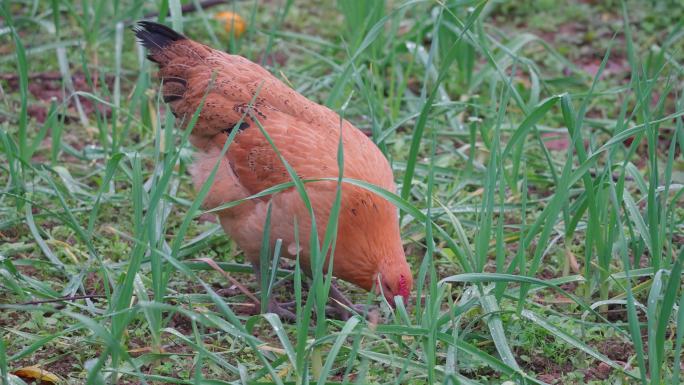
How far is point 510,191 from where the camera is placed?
4621mm

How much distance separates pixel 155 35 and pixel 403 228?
136 centimetres

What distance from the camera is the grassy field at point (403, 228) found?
2971 mm

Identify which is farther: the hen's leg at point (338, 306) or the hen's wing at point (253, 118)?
the hen's leg at point (338, 306)

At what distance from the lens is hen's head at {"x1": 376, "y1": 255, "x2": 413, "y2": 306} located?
3309mm

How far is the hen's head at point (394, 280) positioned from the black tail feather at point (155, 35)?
4.92 feet

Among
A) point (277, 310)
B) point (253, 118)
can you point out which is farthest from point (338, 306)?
point (253, 118)

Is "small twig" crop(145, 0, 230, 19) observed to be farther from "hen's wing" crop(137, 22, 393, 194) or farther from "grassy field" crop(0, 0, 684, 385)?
"hen's wing" crop(137, 22, 393, 194)

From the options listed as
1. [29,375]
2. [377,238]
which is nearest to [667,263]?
[377,238]

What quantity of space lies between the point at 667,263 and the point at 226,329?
151 cm

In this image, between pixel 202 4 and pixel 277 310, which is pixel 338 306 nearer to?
pixel 277 310

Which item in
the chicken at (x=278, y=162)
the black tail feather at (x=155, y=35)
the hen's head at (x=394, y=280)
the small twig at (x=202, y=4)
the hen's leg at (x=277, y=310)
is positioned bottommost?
the hen's leg at (x=277, y=310)

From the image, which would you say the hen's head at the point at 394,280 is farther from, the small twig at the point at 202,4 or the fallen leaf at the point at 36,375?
the small twig at the point at 202,4

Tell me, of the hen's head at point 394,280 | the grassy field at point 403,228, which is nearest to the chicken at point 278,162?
the hen's head at point 394,280

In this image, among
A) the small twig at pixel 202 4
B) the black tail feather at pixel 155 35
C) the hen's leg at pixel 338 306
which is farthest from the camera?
the small twig at pixel 202 4
